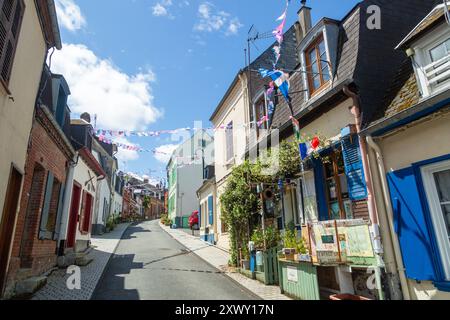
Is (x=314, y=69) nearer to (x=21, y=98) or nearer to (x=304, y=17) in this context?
(x=304, y=17)

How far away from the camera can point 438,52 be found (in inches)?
206

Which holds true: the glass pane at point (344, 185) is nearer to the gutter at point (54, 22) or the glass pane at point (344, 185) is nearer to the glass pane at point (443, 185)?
the glass pane at point (443, 185)

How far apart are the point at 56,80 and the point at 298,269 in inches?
314

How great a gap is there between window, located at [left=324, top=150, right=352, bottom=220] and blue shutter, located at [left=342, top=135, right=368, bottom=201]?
350 mm

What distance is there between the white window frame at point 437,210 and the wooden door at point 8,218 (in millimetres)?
7020

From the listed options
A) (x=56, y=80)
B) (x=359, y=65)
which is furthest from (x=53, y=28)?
(x=359, y=65)

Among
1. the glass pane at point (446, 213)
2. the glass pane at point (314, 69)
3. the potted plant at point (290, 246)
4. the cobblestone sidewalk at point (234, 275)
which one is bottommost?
the cobblestone sidewalk at point (234, 275)

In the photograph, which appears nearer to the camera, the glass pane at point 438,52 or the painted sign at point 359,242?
the glass pane at point 438,52

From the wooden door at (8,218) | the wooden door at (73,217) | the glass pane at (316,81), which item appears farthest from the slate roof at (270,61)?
the wooden door at (8,218)

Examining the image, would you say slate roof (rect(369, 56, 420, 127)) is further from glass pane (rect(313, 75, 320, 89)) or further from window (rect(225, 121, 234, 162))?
window (rect(225, 121, 234, 162))

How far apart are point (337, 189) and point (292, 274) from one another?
2104 millimetres

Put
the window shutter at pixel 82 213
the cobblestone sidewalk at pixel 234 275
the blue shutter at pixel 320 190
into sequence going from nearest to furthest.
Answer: the cobblestone sidewalk at pixel 234 275
the blue shutter at pixel 320 190
the window shutter at pixel 82 213

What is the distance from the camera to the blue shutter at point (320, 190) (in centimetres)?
692

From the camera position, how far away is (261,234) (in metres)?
8.19
